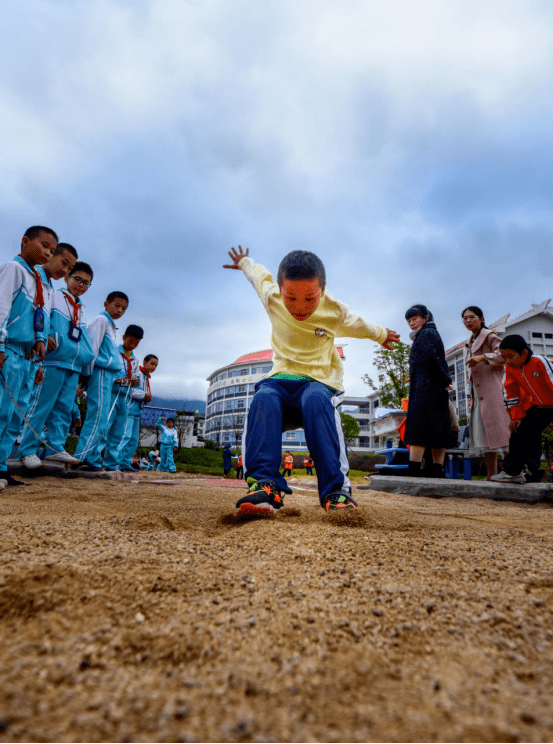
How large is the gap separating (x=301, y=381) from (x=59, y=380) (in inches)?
110

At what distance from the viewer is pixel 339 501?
6.32ft

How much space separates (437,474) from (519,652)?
4.31 meters

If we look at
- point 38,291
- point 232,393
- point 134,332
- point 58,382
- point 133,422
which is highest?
point 232,393

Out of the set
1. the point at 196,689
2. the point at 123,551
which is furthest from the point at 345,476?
the point at 196,689

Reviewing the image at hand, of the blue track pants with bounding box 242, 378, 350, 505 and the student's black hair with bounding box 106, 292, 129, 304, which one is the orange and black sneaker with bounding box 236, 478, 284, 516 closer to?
the blue track pants with bounding box 242, 378, 350, 505

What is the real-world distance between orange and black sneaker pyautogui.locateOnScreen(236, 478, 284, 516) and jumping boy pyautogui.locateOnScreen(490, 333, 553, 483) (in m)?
2.97

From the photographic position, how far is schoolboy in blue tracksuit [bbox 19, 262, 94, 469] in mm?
4012

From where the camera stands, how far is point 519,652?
2.15 feet

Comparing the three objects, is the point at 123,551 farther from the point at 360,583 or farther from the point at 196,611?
the point at 360,583

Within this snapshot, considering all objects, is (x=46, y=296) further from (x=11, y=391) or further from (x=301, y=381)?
(x=301, y=381)

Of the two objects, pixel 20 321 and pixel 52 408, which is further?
pixel 52 408

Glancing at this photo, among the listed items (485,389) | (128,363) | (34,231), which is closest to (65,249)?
(34,231)

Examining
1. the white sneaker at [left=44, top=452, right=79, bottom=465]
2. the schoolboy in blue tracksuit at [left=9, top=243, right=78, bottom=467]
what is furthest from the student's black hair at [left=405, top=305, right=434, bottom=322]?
the white sneaker at [left=44, top=452, right=79, bottom=465]

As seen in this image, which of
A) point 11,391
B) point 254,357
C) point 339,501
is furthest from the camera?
point 254,357
